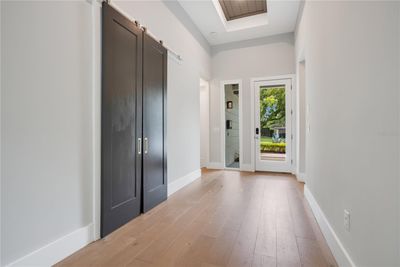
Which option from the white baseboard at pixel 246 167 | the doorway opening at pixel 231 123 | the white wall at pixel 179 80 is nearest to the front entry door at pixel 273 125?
the white baseboard at pixel 246 167

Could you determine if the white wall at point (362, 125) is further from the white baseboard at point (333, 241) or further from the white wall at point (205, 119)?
the white wall at point (205, 119)

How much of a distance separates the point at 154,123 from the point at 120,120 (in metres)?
0.68

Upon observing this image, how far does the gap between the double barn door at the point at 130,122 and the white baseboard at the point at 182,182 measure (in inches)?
10.6

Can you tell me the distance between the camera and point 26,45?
1.38m

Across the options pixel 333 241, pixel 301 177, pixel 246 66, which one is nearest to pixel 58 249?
pixel 333 241

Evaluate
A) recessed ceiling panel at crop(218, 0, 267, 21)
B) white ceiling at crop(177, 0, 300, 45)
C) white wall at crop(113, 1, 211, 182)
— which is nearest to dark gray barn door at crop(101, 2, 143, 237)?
white wall at crop(113, 1, 211, 182)

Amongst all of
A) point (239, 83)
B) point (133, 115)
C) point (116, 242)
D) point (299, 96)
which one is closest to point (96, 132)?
point (133, 115)

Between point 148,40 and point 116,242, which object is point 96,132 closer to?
point 116,242

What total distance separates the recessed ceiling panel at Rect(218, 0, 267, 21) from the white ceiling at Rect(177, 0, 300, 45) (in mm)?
102

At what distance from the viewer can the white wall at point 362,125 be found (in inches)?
36.7

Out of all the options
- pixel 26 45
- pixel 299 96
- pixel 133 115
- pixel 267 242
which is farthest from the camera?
pixel 299 96

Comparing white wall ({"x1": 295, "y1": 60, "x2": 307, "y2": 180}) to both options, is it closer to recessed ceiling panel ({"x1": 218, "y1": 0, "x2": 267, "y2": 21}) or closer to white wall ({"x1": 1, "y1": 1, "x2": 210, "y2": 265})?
recessed ceiling panel ({"x1": 218, "y1": 0, "x2": 267, "y2": 21})

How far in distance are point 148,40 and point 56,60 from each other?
136 centimetres

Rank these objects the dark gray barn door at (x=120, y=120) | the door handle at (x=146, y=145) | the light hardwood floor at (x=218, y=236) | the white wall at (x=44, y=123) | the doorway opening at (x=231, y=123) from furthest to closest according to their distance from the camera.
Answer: the doorway opening at (x=231, y=123) → the door handle at (x=146, y=145) → the dark gray barn door at (x=120, y=120) → the light hardwood floor at (x=218, y=236) → the white wall at (x=44, y=123)
